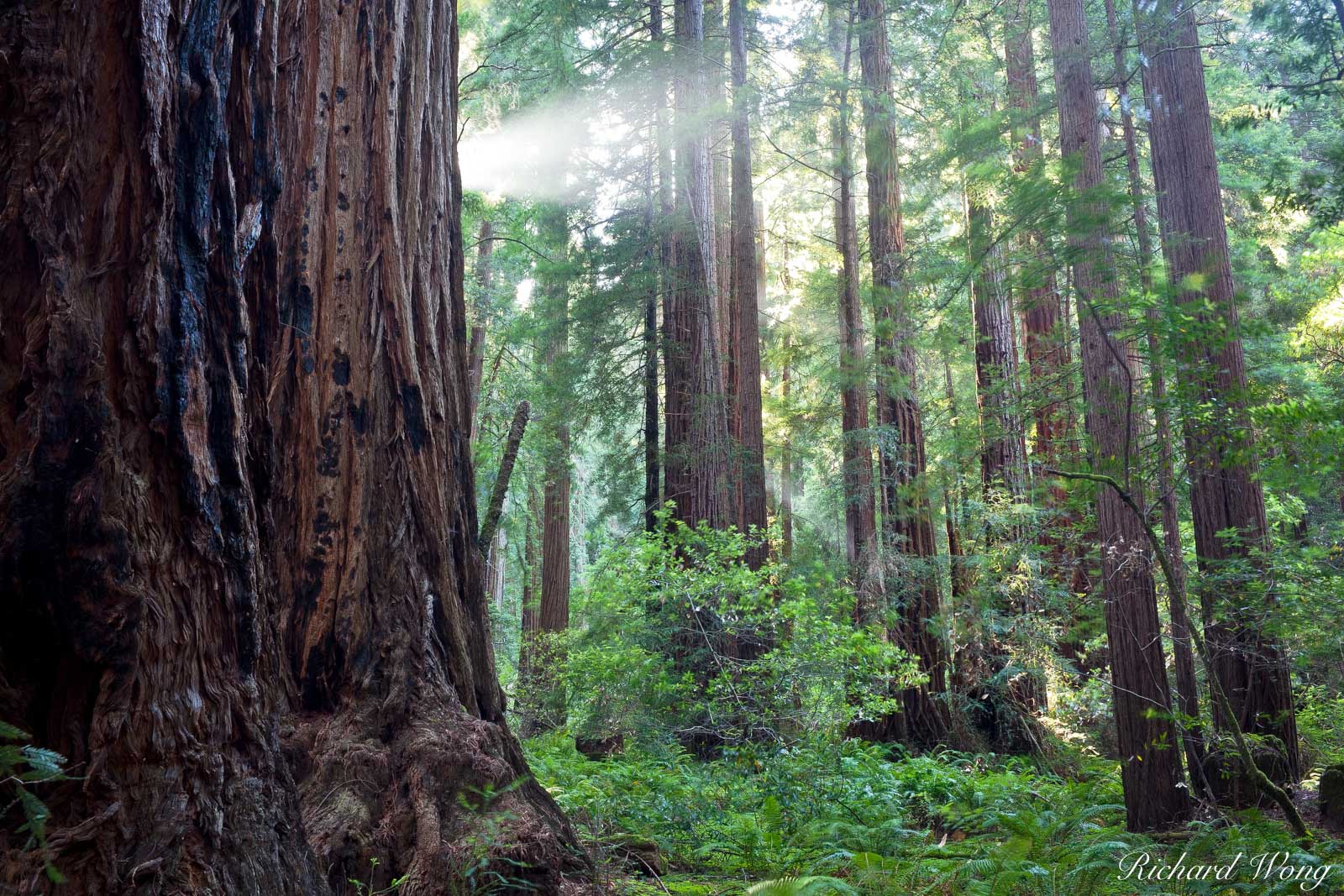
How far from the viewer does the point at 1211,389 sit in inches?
249

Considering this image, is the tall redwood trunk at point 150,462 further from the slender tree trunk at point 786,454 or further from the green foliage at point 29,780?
the slender tree trunk at point 786,454

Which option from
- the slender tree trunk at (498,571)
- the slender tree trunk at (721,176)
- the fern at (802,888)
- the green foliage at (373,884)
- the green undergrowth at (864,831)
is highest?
the slender tree trunk at (721,176)

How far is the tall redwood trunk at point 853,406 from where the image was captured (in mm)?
12711

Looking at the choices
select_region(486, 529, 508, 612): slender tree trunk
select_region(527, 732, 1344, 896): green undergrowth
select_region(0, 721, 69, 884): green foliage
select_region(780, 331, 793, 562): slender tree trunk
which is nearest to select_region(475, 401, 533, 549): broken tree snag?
select_region(527, 732, 1344, 896): green undergrowth

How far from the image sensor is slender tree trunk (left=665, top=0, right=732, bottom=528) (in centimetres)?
1162

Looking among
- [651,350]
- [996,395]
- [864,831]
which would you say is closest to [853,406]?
[996,395]

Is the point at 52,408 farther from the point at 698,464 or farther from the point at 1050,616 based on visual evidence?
the point at 1050,616

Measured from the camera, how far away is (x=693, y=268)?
1236 cm

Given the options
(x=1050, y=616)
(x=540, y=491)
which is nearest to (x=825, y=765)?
(x=1050, y=616)

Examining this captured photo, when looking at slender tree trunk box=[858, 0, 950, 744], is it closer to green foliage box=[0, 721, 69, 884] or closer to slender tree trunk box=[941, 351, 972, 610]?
slender tree trunk box=[941, 351, 972, 610]

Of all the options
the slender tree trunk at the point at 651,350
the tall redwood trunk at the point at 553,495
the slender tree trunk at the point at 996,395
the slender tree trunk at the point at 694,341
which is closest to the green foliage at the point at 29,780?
the tall redwood trunk at the point at 553,495

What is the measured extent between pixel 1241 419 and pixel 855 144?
12.9m

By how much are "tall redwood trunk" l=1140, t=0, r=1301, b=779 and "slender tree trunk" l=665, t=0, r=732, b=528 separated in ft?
18.4

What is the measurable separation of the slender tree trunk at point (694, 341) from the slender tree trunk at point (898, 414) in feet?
8.43
